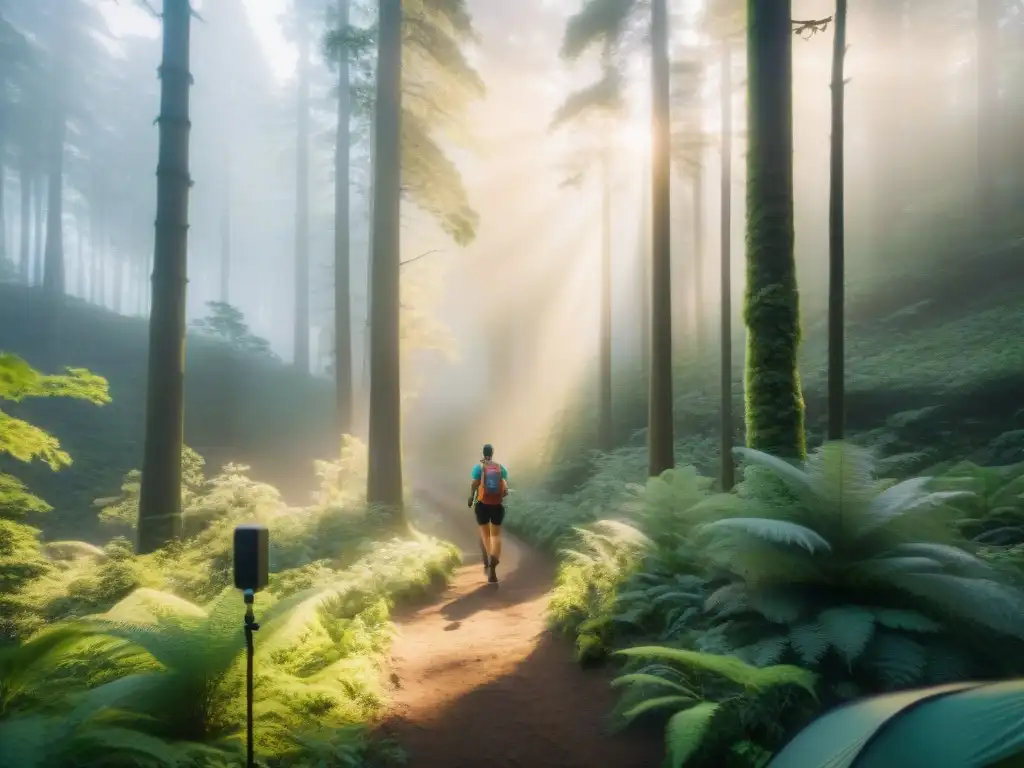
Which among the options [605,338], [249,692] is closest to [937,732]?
[249,692]

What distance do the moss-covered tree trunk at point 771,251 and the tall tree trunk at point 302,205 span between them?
26582 millimetres

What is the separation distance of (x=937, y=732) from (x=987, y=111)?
28.9 meters

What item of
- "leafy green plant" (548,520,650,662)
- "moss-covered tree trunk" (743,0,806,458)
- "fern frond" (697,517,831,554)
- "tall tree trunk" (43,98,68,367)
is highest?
"tall tree trunk" (43,98,68,367)

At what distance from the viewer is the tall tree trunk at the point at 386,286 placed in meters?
10.7

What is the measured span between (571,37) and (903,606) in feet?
43.0

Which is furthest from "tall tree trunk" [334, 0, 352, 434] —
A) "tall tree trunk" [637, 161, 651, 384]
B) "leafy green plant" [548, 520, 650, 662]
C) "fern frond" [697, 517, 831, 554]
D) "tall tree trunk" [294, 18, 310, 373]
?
"fern frond" [697, 517, 831, 554]

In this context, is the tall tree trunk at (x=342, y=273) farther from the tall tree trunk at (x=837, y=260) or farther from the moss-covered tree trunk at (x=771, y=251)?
the tall tree trunk at (x=837, y=260)

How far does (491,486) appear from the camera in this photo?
30.1ft

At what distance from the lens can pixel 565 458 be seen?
21.0m

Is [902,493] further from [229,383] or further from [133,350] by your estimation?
[133,350]

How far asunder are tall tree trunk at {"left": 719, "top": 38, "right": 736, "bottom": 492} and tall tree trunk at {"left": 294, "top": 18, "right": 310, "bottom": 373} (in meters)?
21.7

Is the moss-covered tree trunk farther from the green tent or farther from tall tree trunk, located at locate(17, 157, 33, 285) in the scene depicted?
tall tree trunk, located at locate(17, 157, 33, 285)

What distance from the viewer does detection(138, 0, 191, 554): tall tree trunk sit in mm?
8578

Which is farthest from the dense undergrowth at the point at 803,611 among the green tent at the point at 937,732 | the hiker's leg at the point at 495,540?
the hiker's leg at the point at 495,540
